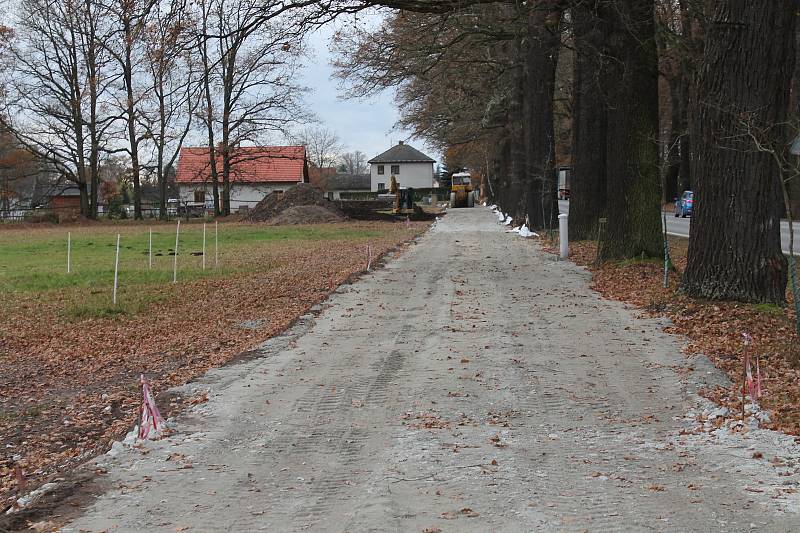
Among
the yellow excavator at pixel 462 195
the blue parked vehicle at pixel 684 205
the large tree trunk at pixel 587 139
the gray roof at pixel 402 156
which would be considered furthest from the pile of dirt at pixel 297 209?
the gray roof at pixel 402 156

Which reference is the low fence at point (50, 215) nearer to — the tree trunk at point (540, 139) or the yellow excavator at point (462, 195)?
the yellow excavator at point (462, 195)

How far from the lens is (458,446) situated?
21.0ft

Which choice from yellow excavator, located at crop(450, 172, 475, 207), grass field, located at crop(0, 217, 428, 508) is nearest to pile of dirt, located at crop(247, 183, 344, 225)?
yellow excavator, located at crop(450, 172, 475, 207)

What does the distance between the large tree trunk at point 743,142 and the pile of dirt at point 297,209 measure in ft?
137

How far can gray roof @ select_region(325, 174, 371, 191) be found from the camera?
141562 mm

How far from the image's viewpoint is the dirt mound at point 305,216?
52062 millimetres

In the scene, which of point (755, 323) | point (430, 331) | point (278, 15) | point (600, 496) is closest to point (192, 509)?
point (600, 496)

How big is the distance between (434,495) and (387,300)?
8842 mm

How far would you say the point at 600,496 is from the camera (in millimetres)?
5285

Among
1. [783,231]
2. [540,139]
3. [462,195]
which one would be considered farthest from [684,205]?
[462,195]

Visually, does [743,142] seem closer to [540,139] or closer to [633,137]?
[633,137]

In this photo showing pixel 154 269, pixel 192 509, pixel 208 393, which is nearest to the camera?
pixel 192 509

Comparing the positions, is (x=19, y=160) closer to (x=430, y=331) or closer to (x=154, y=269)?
(x=154, y=269)

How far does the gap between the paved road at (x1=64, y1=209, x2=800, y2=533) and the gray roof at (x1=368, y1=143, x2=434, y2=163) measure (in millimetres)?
118353
